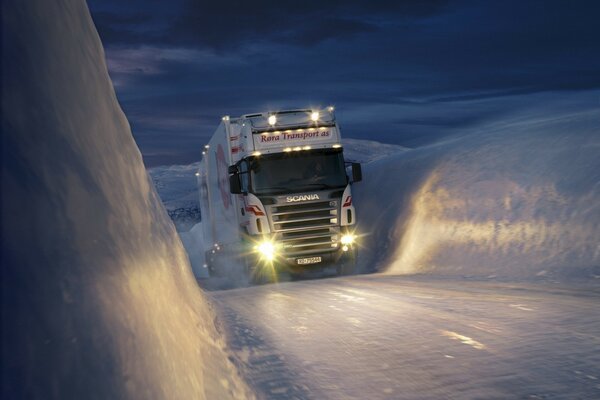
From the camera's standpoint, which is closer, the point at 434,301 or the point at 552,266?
the point at 434,301

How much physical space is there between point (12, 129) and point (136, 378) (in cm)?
115

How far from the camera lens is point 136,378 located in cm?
291

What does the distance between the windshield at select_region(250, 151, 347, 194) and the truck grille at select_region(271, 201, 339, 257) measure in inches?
18.9

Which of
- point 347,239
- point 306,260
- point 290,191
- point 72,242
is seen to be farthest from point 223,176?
point 72,242

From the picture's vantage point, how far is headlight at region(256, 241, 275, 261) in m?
17.2

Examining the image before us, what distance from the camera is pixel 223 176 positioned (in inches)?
766

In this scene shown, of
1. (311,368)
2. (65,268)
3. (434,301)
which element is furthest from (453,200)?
(65,268)

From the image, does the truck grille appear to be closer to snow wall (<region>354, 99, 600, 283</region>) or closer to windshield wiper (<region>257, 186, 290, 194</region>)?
windshield wiper (<region>257, 186, 290, 194</region>)

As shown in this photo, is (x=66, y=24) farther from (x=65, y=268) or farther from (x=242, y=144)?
(x=242, y=144)

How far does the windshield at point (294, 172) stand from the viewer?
16922 mm

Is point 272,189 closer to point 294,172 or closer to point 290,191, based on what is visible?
point 290,191

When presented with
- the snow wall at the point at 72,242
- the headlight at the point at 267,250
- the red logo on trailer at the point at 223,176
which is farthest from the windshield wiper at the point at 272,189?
the snow wall at the point at 72,242

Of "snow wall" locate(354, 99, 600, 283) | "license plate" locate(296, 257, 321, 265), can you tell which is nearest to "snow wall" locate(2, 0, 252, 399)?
"snow wall" locate(354, 99, 600, 283)

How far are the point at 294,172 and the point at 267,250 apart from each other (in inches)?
82.6
